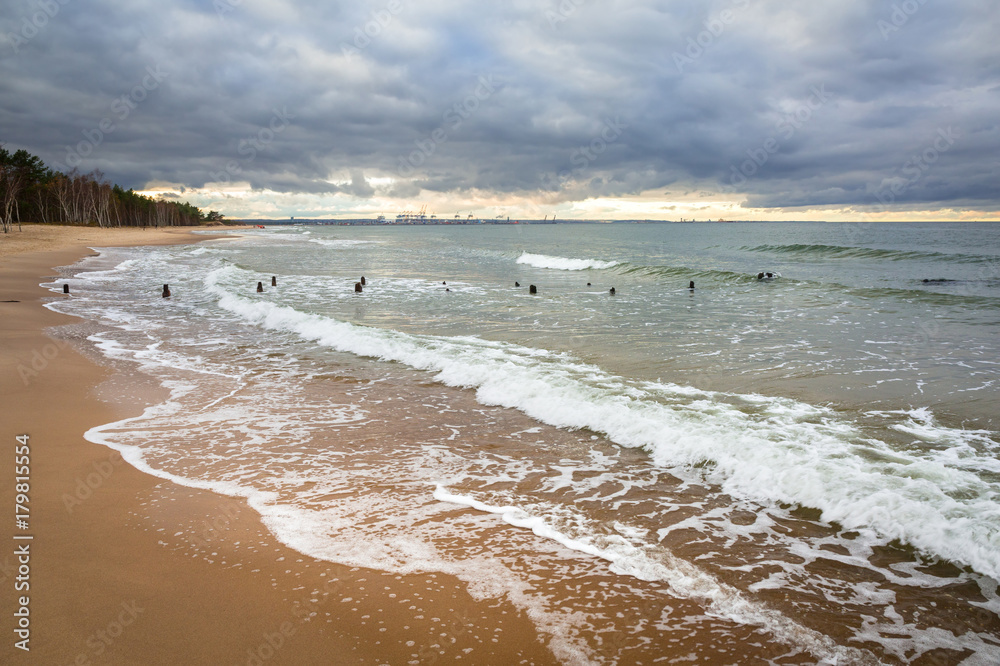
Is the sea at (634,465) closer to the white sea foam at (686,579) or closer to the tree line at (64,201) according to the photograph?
the white sea foam at (686,579)

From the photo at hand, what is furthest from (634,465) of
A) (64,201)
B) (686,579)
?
(64,201)

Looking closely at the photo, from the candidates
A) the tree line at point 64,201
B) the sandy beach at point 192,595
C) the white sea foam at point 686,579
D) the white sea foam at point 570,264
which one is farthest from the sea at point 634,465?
the tree line at point 64,201

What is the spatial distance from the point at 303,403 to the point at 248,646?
18.8ft

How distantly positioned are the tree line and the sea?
7039 centimetres

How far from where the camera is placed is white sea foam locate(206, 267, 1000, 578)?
4.92 meters

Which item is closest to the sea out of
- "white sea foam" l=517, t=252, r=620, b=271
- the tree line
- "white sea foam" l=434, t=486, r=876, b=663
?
"white sea foam" l=434, t=486, r=876, b=663

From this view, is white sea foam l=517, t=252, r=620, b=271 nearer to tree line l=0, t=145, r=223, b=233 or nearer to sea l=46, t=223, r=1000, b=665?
sea l=46, t=223, r=1000, b=665

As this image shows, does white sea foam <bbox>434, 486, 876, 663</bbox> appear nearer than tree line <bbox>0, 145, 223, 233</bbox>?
Yes

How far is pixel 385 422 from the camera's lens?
7.93 meters

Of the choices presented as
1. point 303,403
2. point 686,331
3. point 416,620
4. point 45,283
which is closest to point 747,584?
point 416,620

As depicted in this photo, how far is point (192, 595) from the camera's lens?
3850 mm

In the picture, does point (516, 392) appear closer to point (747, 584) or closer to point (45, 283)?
point (747, 584)

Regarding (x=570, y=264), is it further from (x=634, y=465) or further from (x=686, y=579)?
(x=686, y=579)

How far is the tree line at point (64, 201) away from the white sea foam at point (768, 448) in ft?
250
